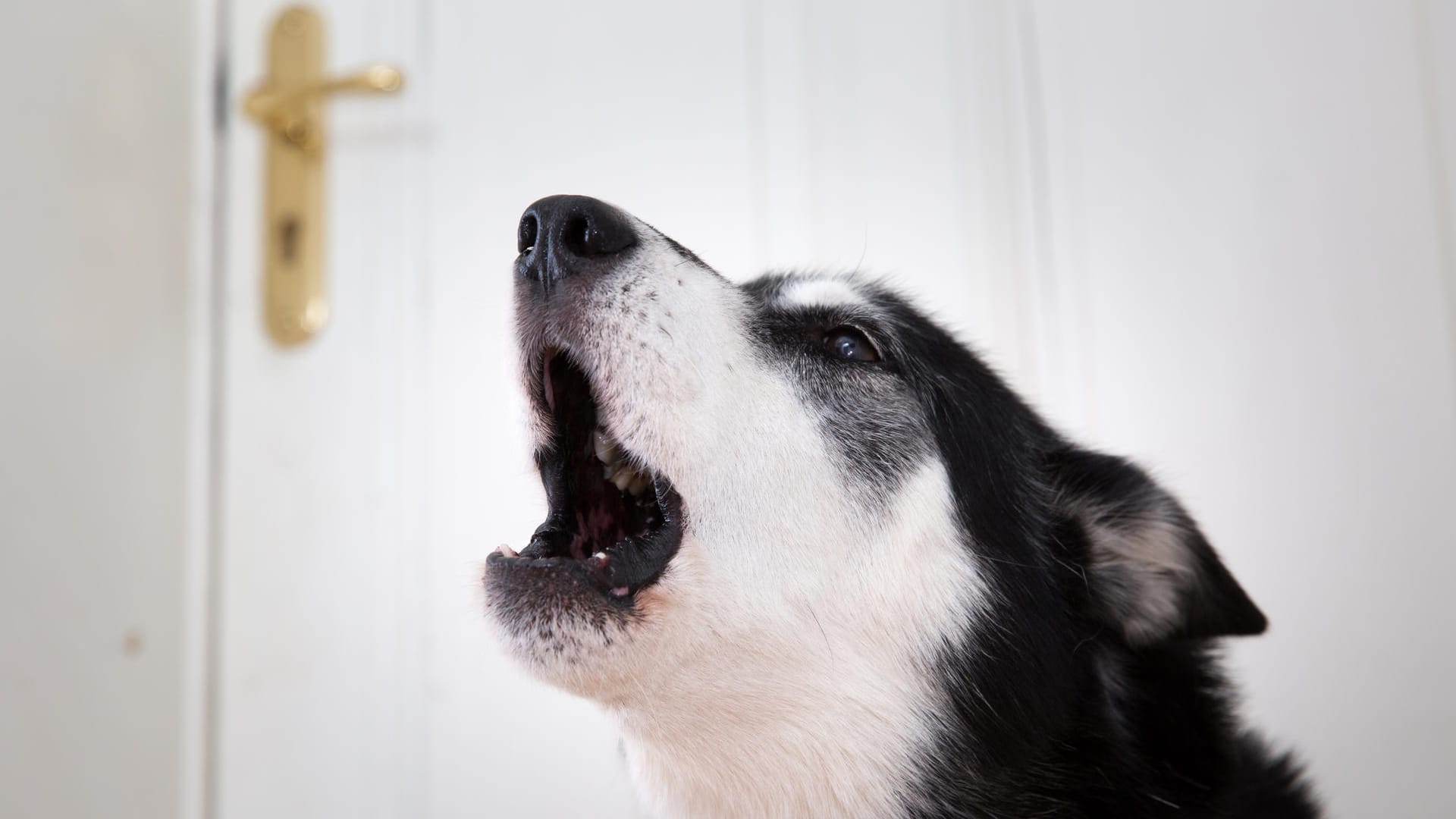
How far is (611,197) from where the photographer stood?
66.6 inches

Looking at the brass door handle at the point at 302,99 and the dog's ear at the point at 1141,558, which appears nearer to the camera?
the dog's ear at the point at 1141,558

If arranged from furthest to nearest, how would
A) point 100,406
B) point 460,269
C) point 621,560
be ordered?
point 460,269
point 100,406
point 621,560

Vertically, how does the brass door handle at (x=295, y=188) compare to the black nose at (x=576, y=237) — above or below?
above

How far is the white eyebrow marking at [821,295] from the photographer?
1.10m

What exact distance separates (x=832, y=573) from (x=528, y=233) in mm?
484

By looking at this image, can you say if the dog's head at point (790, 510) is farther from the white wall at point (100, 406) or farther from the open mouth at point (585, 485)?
the white wall at point (100, 406)

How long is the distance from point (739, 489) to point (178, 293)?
1.41 metres

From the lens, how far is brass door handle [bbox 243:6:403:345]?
1750 millimetres

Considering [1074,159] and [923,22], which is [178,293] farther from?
[1074,159]

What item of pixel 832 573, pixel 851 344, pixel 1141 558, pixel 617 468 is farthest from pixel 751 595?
pixel 1141 558

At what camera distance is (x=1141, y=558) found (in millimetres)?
1125

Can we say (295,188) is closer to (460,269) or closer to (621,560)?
(460,269)

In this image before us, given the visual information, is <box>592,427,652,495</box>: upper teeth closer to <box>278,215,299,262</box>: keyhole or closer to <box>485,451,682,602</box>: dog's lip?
<box>485,451,682,602</box>: dog's lip

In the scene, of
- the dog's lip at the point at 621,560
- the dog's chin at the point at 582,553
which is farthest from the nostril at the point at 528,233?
the dog's lip at the point at 621,560
